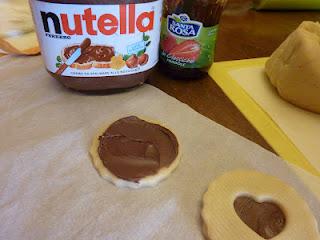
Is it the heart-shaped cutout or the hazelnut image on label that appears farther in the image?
the hazelnut image on label

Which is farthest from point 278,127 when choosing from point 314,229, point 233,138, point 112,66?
point 112,66

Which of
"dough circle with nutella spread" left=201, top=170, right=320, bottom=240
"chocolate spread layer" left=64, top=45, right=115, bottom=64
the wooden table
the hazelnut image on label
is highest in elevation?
"chocolate spread layer" left=64, top=45, right=115, bottom=64

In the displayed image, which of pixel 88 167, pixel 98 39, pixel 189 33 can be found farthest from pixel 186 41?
pixel 88 167

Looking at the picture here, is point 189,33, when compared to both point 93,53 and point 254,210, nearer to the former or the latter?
point 93,53

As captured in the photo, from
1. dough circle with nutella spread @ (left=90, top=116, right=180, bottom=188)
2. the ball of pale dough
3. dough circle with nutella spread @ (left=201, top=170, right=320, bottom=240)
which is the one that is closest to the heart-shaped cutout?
dough circle with nutella spread @ (left=201, top=170, right=320, bottom=240)

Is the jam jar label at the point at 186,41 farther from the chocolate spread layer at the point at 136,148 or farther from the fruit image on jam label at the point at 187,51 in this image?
the chocolate spread layer at the point at 136,148

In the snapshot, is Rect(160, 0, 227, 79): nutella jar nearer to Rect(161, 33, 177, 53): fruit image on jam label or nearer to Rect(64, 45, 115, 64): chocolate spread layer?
Rect(161, 33, 177, 53): fruit image on jam label
